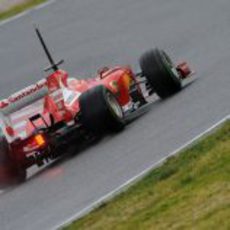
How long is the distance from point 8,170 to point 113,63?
267 inches

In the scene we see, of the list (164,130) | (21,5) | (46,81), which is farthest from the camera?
(21,5)

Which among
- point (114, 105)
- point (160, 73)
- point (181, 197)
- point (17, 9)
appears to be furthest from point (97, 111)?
point (17, 9)

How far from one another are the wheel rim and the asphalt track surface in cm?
22

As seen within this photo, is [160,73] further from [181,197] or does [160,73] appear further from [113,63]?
[181,197]

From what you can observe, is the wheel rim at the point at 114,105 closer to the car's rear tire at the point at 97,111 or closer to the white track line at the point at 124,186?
the car's rear tire at the point at 97,111

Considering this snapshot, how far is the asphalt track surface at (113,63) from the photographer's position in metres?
12.4

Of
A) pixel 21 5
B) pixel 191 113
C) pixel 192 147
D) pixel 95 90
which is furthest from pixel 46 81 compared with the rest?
pixel 21 5

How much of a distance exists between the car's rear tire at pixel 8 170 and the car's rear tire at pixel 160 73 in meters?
2.35

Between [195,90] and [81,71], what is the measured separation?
18.7ft

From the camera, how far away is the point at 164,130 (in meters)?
13.8

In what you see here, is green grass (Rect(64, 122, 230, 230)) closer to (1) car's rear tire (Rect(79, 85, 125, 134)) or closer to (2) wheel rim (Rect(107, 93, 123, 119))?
(1) car's rear tire (Rect(79, 85, 125, 134))

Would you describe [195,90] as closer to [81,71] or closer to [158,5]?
[81,71]

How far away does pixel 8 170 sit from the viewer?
1439 centimetres

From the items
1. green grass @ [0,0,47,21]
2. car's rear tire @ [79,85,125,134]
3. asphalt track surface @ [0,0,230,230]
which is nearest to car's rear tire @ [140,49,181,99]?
asphalt track surface @ [0,0,230,230]
